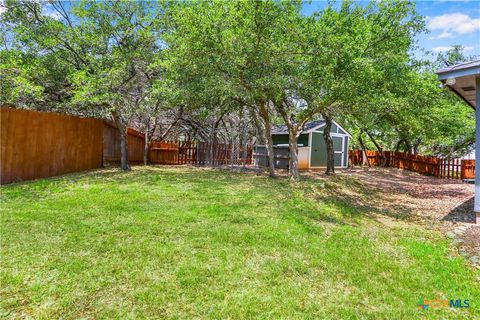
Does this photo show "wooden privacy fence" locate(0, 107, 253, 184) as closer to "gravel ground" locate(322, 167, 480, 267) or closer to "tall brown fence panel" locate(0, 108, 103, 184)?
"tall brown fence panel" locate(0, 108, 103, 184)

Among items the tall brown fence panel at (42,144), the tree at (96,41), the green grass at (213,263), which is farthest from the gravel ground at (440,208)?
the tall brown fence panel at (42,144)

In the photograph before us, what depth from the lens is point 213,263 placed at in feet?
9.77

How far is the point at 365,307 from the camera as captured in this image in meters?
2.39

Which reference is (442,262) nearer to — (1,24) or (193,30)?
(193,30)

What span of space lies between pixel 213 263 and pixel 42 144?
22.7ft

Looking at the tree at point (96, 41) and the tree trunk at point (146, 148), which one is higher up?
the tree at point (96, 41)

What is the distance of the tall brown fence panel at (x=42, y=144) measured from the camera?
663 centimetres

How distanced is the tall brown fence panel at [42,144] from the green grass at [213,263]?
2.13 metres

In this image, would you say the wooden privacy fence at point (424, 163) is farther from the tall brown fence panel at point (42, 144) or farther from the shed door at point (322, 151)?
the tall brown fence panel at point (42, 144)

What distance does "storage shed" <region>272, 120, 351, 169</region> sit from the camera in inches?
543

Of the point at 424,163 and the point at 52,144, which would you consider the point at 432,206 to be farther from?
the point at 52,144

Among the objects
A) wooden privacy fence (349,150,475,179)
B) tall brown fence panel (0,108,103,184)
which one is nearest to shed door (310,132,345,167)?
wooden privacy fence (349,150,475,179)

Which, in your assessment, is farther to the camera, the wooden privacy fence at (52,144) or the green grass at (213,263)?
the wooden privacy fence at (52,144)

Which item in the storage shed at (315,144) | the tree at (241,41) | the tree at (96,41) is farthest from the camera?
the storage shed at (315,144)
